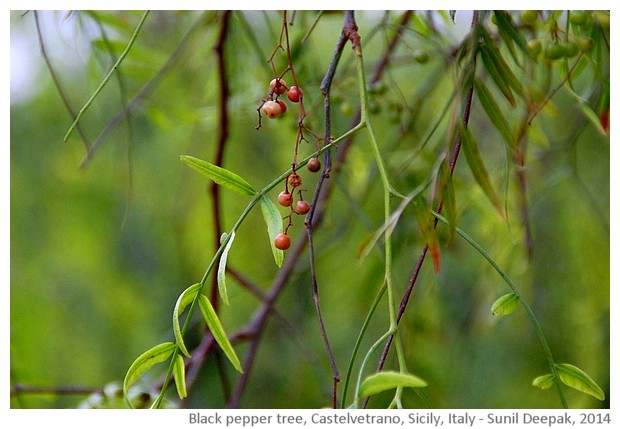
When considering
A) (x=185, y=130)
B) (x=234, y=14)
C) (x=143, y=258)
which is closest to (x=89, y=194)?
(x=143, y=258)

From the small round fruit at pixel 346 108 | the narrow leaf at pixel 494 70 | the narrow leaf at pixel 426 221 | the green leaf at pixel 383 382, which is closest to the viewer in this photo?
the green leaf at pixel 383 382

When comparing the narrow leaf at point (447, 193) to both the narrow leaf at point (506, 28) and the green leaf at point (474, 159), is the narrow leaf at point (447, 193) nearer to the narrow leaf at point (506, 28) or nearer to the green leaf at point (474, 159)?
the green leaf at point (474, 159)

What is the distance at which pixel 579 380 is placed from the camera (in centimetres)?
63

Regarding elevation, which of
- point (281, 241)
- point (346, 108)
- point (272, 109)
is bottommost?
point (281, 241)

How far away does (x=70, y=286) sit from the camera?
6.38 feet

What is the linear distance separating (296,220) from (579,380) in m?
1.13

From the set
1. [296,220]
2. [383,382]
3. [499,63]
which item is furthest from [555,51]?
[296,220]

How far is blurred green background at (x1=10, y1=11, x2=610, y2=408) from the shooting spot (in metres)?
1.11

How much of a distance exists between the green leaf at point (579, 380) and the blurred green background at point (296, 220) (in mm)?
212

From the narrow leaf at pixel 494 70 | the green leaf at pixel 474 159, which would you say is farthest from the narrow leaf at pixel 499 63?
the green leaf at pixel 474 159

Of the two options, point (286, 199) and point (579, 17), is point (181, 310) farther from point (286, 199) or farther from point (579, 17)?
point (579, 17)

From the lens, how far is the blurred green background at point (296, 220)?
1110 millimetres

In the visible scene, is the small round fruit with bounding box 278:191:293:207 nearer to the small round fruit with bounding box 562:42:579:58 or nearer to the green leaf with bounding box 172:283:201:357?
the green leaf with bounding box 172:283:201:357
